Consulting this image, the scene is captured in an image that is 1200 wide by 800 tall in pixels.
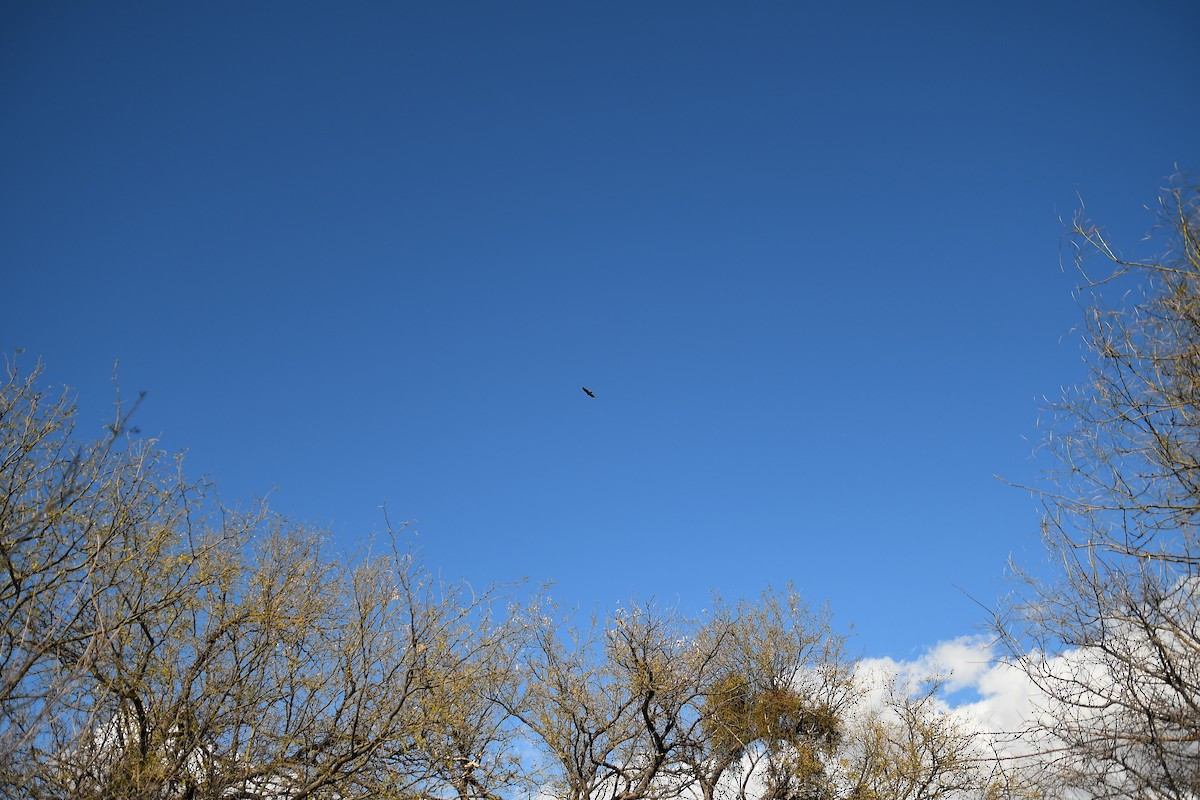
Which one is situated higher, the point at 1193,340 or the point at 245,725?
the point at 1193,340

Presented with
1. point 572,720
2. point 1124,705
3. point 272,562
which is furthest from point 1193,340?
point 572,720

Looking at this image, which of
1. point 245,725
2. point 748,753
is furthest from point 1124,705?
point 748,753

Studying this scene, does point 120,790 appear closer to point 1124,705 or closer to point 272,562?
point 272,562

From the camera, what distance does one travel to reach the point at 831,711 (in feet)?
70.4

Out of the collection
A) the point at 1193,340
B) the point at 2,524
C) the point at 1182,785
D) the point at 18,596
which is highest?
the point at 1193,340

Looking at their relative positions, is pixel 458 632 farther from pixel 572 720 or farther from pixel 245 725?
pixel 572 720

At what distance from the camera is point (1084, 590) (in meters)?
8.23

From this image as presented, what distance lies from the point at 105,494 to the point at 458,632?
4.32 metres

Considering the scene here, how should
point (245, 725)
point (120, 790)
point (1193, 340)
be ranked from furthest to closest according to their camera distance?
1. point (245, 725)
2. point (1193, 340)
3. point (120, 790)

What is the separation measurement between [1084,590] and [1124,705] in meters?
1.13

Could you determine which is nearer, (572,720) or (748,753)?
(572,720)

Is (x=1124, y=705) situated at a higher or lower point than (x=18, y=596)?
lower

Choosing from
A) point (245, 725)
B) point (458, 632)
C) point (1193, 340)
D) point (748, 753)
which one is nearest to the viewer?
point (1193, 340)

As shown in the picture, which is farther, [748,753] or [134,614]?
[748,753]
